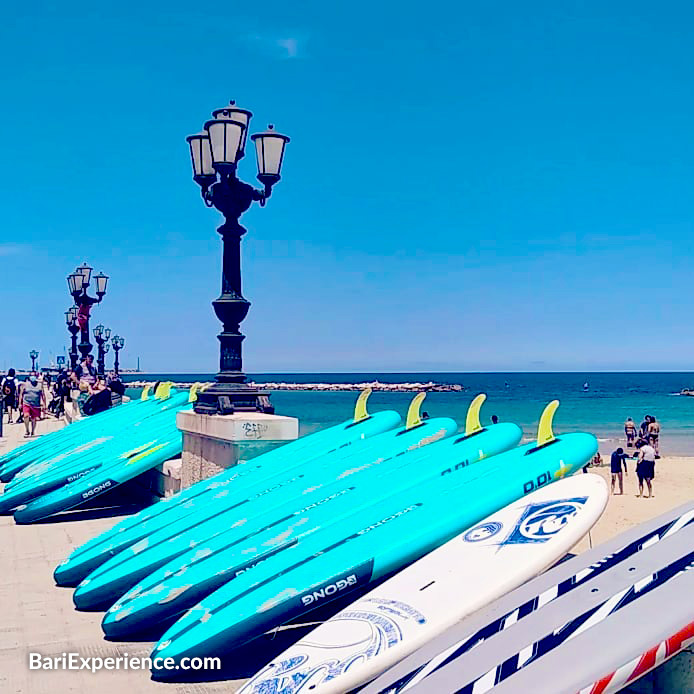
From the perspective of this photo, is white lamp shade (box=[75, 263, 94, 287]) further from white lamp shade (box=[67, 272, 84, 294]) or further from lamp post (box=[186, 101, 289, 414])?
lamp post (box=[186, 101, 289, 414])

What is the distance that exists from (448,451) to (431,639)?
254cm

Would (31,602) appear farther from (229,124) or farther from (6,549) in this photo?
(229,124)

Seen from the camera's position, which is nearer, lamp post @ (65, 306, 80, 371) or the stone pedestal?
the stone pedestal

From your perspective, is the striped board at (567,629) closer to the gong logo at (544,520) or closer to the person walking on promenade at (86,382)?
the gong logo at (544,520)

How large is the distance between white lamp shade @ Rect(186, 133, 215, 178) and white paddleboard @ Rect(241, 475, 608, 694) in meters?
4.12

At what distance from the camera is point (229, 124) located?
6.77 meters

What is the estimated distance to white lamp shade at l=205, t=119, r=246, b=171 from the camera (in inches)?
→ 268

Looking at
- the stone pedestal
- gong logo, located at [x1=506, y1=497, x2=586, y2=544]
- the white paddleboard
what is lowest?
the white paddleboard

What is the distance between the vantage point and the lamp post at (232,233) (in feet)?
23.6

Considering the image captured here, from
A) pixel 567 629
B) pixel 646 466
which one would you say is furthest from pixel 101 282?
pixel 567 629

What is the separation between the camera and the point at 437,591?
155 inches

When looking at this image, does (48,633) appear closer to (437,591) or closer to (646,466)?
(437,591)

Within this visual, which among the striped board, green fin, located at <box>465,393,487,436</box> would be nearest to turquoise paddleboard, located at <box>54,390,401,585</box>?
green fin, located at <box>465,393,487,436</box>

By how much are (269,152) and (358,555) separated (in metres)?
4.08
